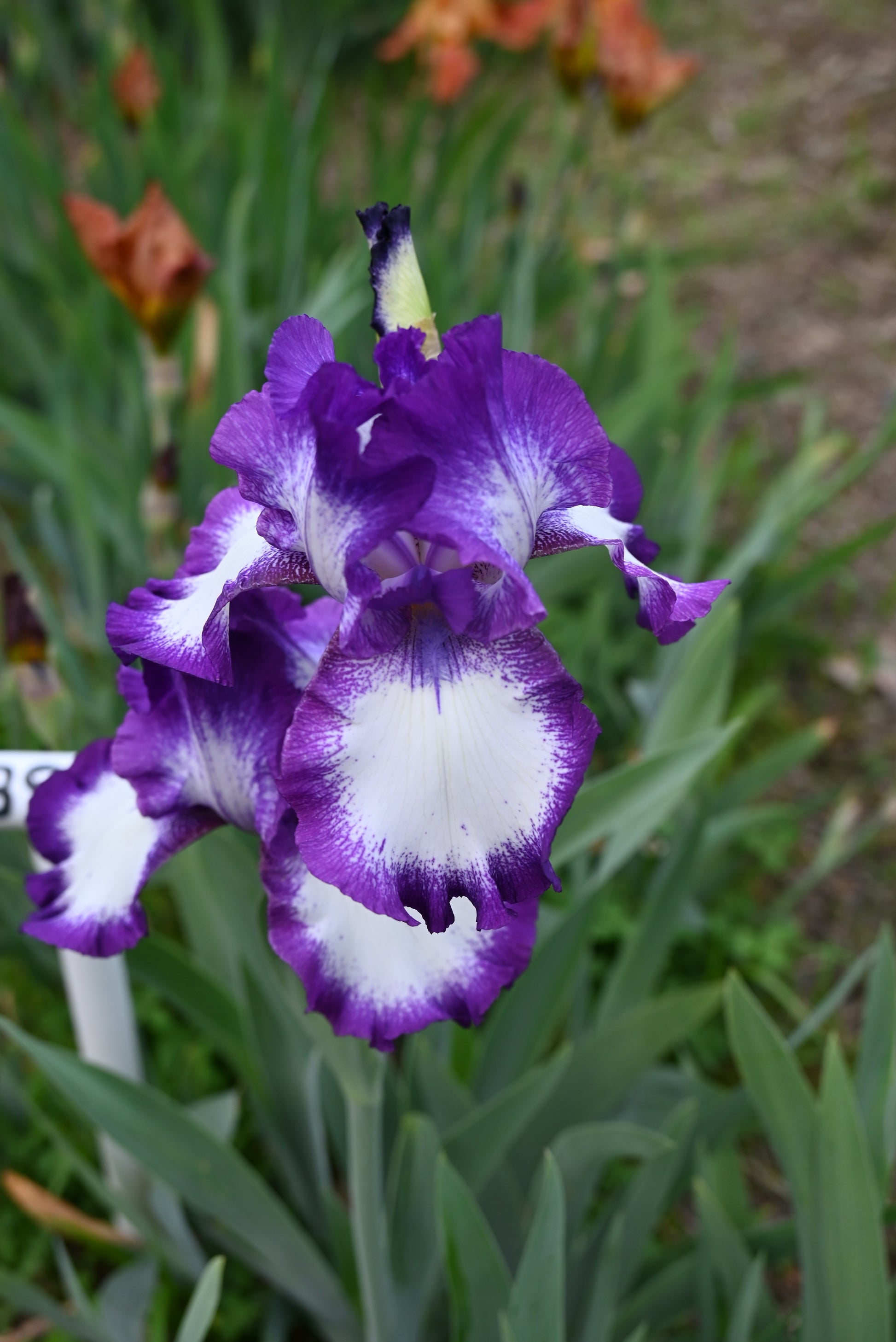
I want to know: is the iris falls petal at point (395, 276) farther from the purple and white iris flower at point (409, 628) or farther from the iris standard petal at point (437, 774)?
the iris standard petal at point (437, 774)

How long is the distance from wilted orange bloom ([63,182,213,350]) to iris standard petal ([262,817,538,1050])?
1.07 m

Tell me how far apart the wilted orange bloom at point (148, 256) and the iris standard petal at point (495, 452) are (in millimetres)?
1073

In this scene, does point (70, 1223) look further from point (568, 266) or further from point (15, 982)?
point (568, 266)

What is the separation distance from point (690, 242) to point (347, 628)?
3.17 m

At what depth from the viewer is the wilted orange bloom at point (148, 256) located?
138cm

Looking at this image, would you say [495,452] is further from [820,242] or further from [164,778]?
[820,242]

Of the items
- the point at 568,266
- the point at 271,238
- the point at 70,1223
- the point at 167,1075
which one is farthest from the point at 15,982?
Answer: the point at 568,266

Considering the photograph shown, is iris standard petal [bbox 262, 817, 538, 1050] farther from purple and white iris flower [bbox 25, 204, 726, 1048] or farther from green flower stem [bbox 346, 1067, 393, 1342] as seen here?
green flower stem [bbox 346, 1067, 393, 1342]

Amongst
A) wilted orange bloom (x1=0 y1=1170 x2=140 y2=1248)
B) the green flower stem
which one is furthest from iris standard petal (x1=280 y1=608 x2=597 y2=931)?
wilted orange bloom (x1=0 y1=1170 x2=140 y2=1248)

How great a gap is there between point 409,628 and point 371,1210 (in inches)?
18.6

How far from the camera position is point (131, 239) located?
4.59 ft

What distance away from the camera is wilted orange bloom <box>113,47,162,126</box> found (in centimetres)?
209

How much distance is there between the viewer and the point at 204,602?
506 millimetres

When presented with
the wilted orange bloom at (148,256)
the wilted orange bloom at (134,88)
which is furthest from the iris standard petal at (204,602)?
the wilted orange bloom at (134,88)
